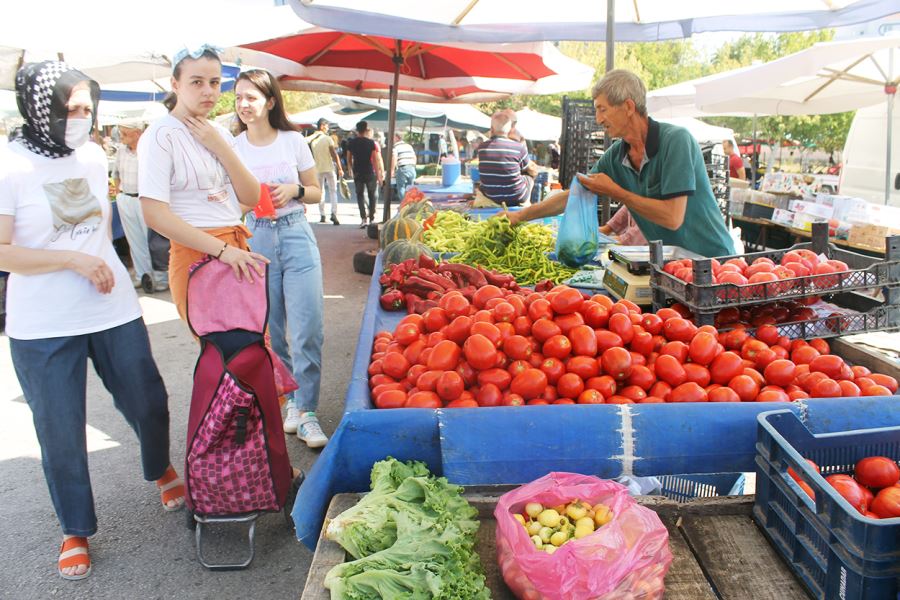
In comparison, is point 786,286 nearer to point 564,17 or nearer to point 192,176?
point 564,17

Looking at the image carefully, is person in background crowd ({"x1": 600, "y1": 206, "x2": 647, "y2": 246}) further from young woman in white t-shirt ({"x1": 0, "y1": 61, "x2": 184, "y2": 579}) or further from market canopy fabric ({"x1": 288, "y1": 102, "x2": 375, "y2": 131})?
market canopy fabric ({"x1": 288, "y1": 102, "x2": 375, "y2": 131})

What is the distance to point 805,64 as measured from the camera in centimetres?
799

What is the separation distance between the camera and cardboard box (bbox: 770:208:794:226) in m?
8.85

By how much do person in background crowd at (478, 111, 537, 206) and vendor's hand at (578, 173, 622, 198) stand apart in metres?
4.55

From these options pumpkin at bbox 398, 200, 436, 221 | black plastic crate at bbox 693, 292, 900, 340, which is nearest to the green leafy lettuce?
black plastic crate at bbox 693, 292, 900, 340

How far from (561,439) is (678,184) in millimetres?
1905

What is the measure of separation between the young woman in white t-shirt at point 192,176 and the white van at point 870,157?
10.1 metres

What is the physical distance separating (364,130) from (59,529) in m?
12.0

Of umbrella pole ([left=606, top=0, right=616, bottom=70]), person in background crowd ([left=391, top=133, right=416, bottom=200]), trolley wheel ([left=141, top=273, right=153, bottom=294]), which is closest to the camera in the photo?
umbrella pole ([left=606, top=0, right=616, bottom=70])

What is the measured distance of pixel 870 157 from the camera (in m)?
10.3

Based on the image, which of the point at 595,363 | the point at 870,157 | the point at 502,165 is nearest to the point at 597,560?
the point at 595,363

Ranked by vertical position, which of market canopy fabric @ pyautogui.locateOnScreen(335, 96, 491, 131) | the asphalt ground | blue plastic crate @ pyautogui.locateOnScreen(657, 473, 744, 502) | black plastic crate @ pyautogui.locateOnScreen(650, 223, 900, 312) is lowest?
the asphalt ground

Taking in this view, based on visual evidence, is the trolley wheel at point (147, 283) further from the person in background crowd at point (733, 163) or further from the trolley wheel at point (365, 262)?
the person in background crowd at point (733, 163)

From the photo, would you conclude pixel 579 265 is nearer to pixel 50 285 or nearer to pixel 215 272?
pixel 215 272
